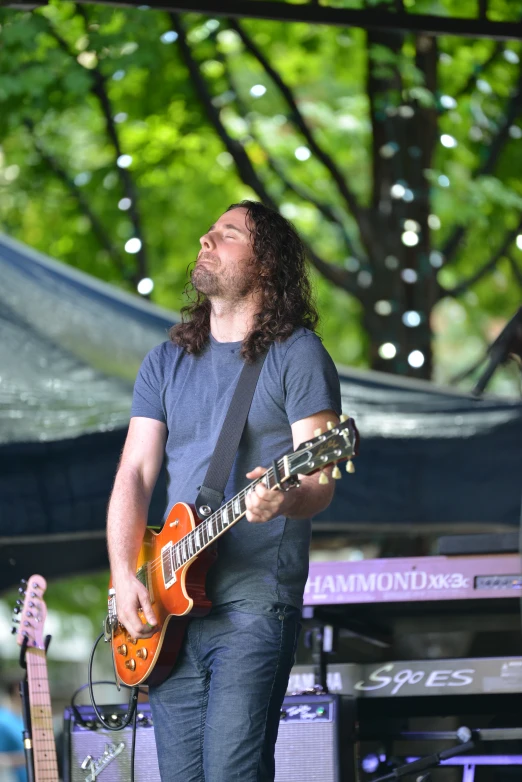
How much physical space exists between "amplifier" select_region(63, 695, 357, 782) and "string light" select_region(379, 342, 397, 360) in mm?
3399

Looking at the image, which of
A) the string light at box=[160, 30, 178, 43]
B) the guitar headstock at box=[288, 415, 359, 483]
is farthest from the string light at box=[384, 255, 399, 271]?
the guitar headstock at box=[288, 415, 359, 483]

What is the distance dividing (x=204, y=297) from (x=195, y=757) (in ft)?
4.86

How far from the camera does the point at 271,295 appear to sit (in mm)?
3436

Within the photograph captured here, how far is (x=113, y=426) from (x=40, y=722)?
5.28 ft

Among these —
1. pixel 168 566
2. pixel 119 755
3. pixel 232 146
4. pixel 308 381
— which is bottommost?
pixel 119 755

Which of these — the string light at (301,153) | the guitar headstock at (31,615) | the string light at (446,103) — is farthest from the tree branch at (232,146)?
the guitar headstock at (31,615)

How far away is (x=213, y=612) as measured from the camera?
312 cm

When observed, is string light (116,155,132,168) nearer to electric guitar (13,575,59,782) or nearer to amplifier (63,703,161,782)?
electric guitar (13,575,59,782)

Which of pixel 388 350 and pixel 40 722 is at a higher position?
pixel 388 350

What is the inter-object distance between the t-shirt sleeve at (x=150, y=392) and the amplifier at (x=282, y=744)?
1242mm

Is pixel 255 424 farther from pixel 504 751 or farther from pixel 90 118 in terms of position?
pixel 90 118

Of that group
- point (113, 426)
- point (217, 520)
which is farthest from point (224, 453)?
point (113, 426)

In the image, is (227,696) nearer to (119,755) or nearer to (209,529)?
(209,529)

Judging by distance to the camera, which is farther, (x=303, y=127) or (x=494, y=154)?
(x=494, y=154)
